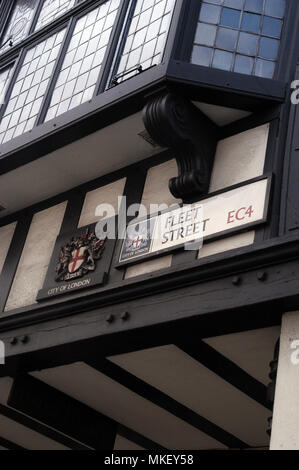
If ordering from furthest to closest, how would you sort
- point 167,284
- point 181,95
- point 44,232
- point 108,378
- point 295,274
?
point 44,232, point 108,378, point 181,95, point 167,284, point 295,274

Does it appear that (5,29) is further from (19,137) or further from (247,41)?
(247,41)

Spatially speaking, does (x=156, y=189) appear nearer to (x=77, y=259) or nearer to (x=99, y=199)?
(x=99, y=199)

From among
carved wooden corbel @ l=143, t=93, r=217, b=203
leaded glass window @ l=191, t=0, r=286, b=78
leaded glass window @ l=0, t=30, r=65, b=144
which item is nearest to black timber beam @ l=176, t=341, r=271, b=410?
carved wooden corbel @ l=143, t=93, r=217, b=203

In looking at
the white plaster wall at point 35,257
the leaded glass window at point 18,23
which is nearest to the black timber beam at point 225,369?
the white plaster wall at point 35,257

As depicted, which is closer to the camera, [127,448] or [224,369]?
[224,369]

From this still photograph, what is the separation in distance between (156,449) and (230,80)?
475 centimetres

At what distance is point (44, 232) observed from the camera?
812 cm

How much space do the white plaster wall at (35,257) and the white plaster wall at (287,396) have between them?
10.5 ft

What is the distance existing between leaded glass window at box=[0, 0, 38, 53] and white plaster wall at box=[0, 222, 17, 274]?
118 inches

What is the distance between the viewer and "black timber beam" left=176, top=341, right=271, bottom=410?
6.52 m

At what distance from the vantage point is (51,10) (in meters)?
9.95

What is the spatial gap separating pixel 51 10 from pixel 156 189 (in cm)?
423

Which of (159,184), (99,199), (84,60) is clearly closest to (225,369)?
(159,184)

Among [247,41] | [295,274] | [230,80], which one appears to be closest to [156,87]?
[230,80]
